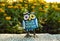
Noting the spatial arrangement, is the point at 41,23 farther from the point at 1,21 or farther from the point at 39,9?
the point at 1,21

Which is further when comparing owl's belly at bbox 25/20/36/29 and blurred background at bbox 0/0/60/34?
blurred background at bbox 0/0/60/34

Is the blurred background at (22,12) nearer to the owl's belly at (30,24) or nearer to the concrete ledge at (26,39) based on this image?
the concrete ledge at (26,39)

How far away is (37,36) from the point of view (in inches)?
221

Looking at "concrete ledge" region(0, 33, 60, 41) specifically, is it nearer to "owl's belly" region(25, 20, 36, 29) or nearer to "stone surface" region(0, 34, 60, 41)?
"stone surface" region(0, 34, 60, 41)

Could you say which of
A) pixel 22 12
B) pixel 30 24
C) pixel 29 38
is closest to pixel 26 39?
pixel 29 38

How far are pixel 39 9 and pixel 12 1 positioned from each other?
0.76m

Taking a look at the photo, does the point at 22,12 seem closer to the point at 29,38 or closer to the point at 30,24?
the point at 30,24

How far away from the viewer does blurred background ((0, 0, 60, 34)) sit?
6.07 meters

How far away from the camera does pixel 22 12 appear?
6203 millimetres

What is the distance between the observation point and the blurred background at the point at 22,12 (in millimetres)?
6074

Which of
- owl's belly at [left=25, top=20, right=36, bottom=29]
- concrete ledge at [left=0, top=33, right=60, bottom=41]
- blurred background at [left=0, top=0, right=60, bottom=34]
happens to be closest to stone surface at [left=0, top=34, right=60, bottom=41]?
concrete ledge at [left=0, top=33, right=60, bottom=41]

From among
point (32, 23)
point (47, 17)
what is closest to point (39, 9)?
point (47, 17)

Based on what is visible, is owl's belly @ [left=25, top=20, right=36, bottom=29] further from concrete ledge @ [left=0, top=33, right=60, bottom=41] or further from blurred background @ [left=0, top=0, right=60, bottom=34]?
blurred background @ [left=0, top=0, right=60, bottom=34]

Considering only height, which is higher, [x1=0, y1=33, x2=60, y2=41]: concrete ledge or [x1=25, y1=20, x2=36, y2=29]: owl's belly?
[x1=25, y1=20, x2=36, y2=29]: owl's belly
